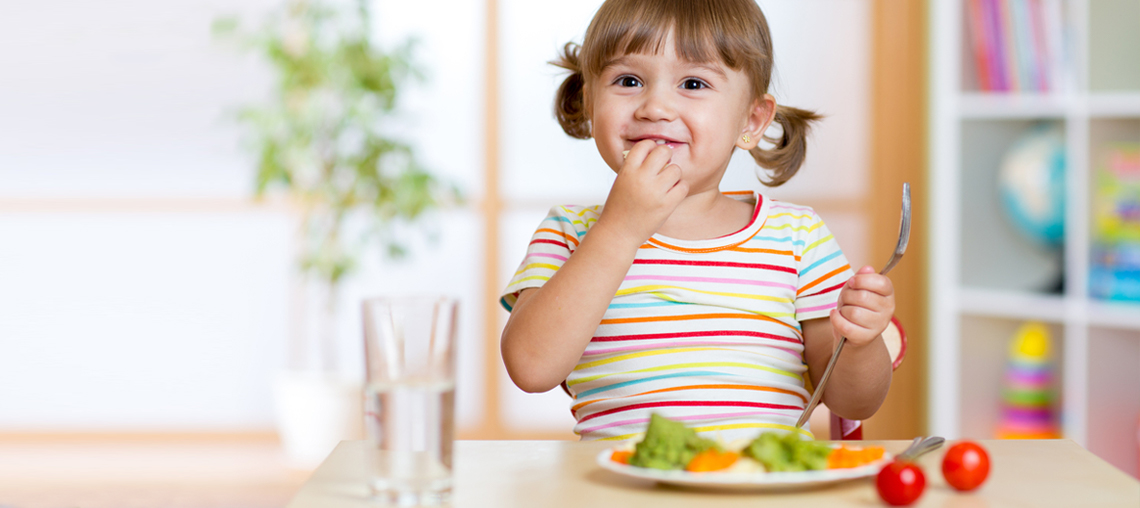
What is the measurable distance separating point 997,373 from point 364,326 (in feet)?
7.70

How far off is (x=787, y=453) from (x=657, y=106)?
A: 47 cm

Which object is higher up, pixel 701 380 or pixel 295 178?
pixel 295 178

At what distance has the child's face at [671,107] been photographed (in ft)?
3.31

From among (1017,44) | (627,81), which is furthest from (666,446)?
(1017,44)

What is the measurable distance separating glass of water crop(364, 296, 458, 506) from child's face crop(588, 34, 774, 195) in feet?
1.56

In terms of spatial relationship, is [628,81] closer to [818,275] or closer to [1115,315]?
[818,275]

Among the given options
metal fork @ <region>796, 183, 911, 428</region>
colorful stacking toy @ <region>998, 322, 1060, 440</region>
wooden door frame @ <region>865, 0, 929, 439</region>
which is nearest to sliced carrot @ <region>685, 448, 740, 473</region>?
metal fork @ <region>796, 183, 911, 428</region>

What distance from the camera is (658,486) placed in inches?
24.9

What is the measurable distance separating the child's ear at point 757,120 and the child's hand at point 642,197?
25 centimetres

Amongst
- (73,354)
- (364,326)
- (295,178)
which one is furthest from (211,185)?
(364,326)

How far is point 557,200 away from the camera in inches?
130

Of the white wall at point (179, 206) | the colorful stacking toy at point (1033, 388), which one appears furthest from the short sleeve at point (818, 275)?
the white wall at point (179, 206)

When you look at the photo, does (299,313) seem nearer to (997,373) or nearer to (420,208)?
(420,208)

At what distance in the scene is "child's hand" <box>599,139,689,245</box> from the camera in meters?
0.89
